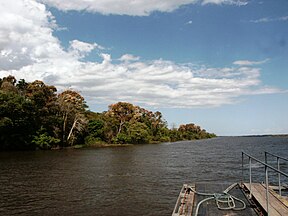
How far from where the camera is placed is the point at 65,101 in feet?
177

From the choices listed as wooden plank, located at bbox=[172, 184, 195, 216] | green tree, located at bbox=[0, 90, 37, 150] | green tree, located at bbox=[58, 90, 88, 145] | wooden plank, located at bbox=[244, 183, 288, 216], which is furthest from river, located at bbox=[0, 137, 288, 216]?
green tree, located at bbox=[58, 90, 88, 145]

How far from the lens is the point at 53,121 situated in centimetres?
5184

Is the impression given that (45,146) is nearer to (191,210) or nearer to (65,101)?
(65,101)

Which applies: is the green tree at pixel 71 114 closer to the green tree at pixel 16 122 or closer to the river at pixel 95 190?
the green tree at pixel 16 122

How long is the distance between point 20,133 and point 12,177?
29258 millimetres

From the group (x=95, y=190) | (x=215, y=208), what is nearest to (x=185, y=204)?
(x=215, y=208)

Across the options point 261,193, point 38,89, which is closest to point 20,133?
point 38,89

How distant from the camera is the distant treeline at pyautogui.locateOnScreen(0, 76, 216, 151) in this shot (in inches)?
1746

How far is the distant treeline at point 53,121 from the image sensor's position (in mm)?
44344

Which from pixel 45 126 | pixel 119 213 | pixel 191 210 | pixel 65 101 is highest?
pixel 65 101

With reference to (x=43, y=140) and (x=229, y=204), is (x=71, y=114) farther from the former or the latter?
(x=229, y=204)

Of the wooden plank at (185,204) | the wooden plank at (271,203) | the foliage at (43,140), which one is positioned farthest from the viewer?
the foliage at (43,140)

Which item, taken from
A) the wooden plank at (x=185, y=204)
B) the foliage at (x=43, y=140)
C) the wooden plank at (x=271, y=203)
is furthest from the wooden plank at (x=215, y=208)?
the foliage at (x=43, y=140)

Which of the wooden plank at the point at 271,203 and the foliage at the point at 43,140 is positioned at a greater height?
the foliage at the point at 43,140
